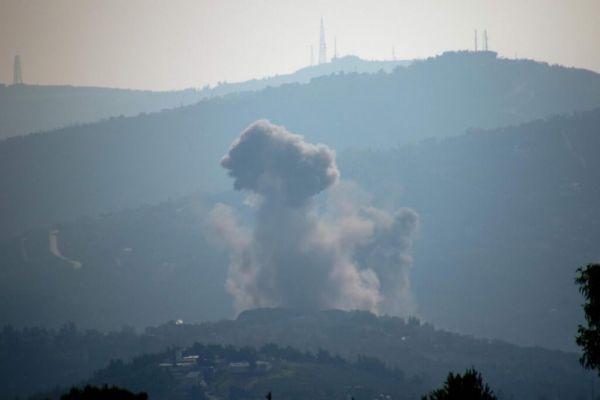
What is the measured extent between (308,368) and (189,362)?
16.6 metres

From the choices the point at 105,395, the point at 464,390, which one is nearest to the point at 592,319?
the point at 464,390

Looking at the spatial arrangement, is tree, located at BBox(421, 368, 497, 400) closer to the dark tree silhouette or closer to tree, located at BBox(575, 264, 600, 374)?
tree, located at BBox(575, 264, 600, 374)

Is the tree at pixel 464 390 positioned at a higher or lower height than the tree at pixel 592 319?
lower

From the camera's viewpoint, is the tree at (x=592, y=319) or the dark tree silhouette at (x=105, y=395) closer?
the tree at (x=592, y=319)

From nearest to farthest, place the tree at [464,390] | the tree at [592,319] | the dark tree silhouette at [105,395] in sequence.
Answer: the tree at [592,319]
the tree at [464,390]
the dark tree silhouette at [105,395]

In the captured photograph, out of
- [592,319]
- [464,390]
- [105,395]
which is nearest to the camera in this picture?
[592,319]

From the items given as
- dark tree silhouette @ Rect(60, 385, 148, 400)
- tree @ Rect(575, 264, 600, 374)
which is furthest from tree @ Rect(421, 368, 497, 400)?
dark tree silhouette @ Rect(60, 385, 148, 400)

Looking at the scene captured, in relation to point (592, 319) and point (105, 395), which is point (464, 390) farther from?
point (105, 395)

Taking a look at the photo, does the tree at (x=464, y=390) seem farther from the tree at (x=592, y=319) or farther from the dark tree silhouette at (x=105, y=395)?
the dark tree silhouette at (x=105, y=395)

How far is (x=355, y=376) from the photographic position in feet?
643

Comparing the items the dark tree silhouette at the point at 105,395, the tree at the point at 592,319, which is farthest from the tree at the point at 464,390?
the dark tree silhouette at the point at 105,395

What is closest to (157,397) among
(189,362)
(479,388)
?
(189,362)

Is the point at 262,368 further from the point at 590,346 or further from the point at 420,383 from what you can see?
the point at 590,346

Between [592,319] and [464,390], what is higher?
Result: [592,319]
